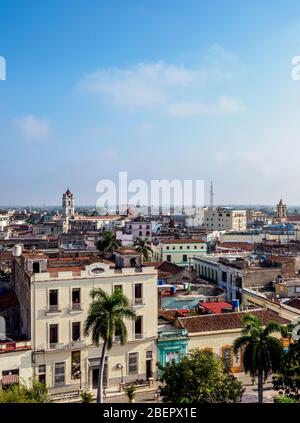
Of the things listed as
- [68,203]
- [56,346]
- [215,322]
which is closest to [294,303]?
[215,322]

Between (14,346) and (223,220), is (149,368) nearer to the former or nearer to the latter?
(14,346)

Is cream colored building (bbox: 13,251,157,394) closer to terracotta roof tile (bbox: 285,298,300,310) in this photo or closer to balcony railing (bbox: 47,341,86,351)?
balcony railing (bbox: 47,341,86,351)

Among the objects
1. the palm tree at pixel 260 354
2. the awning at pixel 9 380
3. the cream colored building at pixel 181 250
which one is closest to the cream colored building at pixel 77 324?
the awning at pixel 9 380

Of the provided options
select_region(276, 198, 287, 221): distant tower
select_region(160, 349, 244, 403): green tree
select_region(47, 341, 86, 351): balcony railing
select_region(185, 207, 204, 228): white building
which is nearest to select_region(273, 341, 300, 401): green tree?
select_region(160, 349, 244, 403): green tree

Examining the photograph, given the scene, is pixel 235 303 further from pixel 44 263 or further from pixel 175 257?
pixel 175 257

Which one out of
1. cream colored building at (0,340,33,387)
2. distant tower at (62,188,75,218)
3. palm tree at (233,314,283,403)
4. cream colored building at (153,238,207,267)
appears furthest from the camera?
distant tower at (62,188,75,218)
